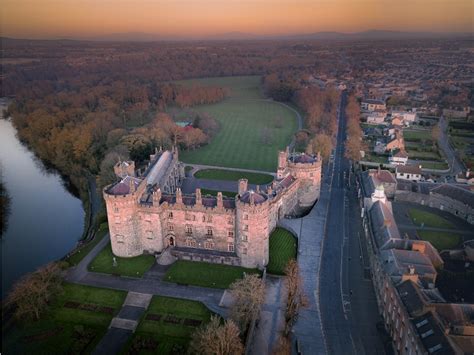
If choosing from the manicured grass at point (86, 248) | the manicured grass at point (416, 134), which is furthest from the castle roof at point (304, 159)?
the manicured grass at point (416, 134)

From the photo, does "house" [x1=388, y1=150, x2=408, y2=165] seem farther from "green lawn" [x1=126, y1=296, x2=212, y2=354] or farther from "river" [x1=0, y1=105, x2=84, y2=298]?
"river" [x1=0, y1=105, x2=84, y2=298]

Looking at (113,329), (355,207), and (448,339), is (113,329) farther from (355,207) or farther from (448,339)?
(355,207)

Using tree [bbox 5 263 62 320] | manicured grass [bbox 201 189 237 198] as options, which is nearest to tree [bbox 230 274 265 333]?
tree [bbox 5 263 62 320]

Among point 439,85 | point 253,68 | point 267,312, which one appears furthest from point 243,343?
point 253,68

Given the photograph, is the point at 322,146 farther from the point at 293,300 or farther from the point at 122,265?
the point at 122,265

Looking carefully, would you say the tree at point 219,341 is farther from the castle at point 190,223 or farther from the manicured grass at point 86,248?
the manicured grass at point 86,248

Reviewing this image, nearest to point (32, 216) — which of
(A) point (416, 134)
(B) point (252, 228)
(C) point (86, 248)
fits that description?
(C) point (86, 248)

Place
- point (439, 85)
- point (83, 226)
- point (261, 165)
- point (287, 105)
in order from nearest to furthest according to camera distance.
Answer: point (83, 226)
point (261, 165)
point (439, 85)
point (287, 105)
